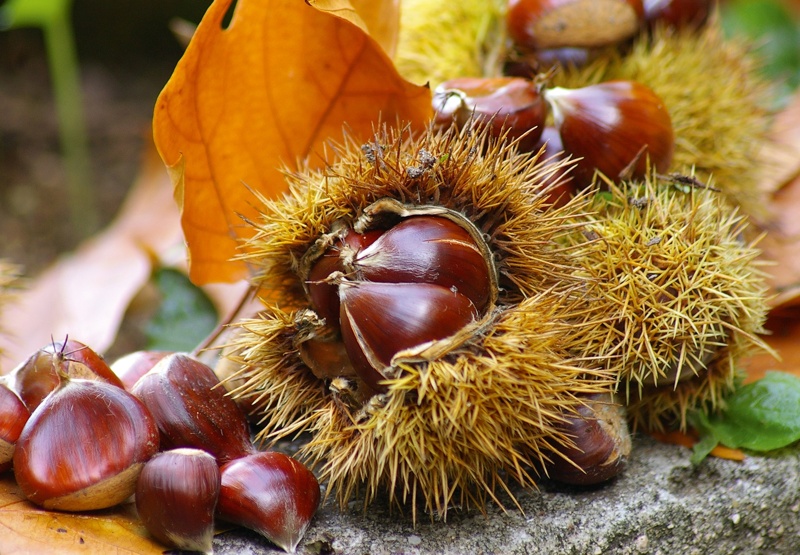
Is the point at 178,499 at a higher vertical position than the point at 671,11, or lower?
lower

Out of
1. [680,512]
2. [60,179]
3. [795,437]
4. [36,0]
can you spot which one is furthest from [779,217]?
[60,179]

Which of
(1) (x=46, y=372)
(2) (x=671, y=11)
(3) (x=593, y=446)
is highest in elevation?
(2) (x=671, y=11)

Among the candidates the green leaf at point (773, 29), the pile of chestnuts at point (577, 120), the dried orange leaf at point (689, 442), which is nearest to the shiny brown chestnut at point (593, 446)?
the dried orange leaf at point (689, 442)

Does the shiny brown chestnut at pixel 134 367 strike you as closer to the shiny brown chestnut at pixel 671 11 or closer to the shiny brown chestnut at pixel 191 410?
the shiny brown chestnut at pixel 191 410

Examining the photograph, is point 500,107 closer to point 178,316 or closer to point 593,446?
point 593,446

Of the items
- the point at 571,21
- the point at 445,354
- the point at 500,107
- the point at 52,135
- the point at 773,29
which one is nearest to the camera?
the point at 445,354

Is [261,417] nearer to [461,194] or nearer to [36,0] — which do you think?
[461,194]

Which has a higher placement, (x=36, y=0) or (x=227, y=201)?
(x=36, y=0)

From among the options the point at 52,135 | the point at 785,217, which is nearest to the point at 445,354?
the point at 785,217
